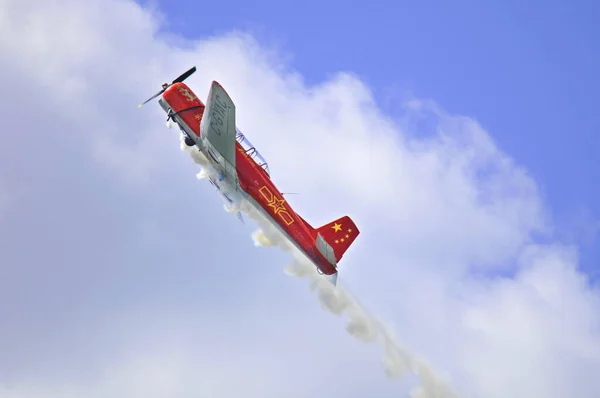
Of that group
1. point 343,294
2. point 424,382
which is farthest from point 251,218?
point 424,382

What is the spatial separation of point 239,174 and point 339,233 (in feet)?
17.1

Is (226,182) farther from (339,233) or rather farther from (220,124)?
(339,233)

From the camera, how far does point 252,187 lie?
55.2 metres

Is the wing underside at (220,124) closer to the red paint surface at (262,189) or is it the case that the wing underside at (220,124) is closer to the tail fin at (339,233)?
the red paint surface at (262,189)

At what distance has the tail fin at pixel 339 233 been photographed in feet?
186

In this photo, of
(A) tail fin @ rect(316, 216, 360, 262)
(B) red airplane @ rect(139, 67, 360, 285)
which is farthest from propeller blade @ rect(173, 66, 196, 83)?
(A) tail fin @ rect(316, 216, 360, 262)

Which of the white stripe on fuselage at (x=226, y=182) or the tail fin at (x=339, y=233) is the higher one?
the tail fin at (x=339, y=233)

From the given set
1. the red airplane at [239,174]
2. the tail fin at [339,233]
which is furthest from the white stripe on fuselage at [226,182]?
the tail fin at [339,233]

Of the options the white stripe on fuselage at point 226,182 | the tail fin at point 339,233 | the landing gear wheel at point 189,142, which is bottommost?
the white stripe on fuselage at point 226,182

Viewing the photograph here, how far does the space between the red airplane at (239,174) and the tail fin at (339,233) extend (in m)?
0.50

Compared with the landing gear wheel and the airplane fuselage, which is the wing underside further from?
the landing gear wheel

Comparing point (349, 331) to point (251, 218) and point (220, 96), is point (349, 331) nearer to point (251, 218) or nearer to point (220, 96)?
point (251, 218)

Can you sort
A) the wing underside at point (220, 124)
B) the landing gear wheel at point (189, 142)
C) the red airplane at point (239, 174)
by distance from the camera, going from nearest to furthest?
the wing underside at point (220, 124) → the red airplane at point (239, 174) → the landing gear wheel at point (189, 142)

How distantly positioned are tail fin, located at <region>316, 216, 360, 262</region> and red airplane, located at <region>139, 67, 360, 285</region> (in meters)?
0.50
